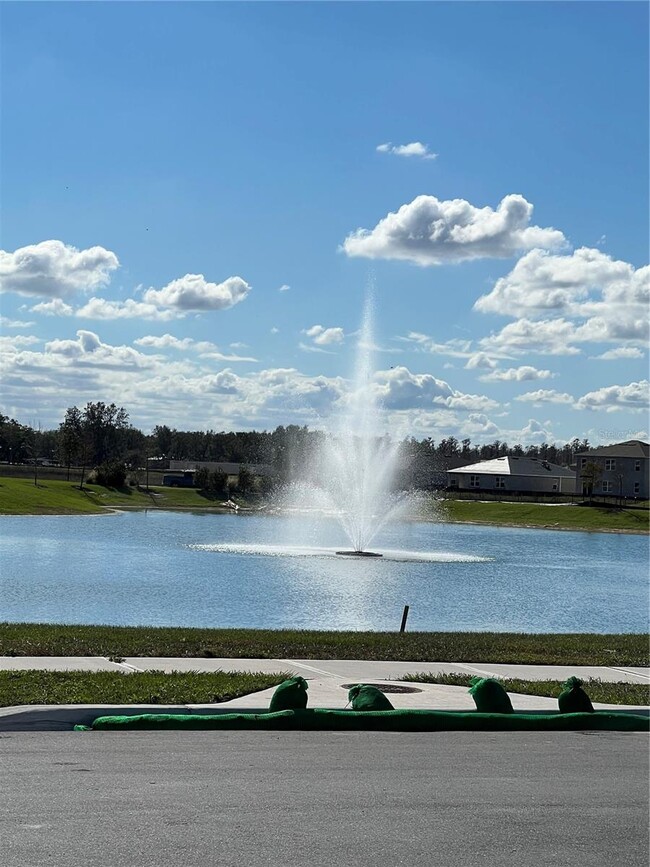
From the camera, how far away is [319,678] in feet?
47.2

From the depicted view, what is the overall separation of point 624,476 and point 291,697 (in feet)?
412

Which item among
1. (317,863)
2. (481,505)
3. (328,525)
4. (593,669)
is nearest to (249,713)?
(317,863)

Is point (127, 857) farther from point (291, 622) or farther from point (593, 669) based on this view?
point (291, 622)

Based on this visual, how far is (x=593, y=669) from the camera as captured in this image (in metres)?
17.0

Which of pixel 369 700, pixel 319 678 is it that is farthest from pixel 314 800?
pixel 319 678

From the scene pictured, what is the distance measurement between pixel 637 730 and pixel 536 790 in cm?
369

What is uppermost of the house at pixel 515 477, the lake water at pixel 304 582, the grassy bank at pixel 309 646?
the house at pixel 515 477

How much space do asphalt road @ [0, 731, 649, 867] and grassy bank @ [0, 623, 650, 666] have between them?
564 cm

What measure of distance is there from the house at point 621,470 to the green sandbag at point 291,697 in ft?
395

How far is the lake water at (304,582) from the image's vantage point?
2688cm

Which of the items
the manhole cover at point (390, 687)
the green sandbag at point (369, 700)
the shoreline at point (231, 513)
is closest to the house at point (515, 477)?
the shoreline at point (231, 513)

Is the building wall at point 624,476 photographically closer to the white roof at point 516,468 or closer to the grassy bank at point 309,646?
the white roof at point 516,468

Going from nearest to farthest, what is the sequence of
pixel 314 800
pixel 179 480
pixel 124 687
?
1. pixel 314 800
2. pixel 124 687
3. pixel 179 480

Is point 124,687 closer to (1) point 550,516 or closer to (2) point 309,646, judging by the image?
(2) point 309,646
